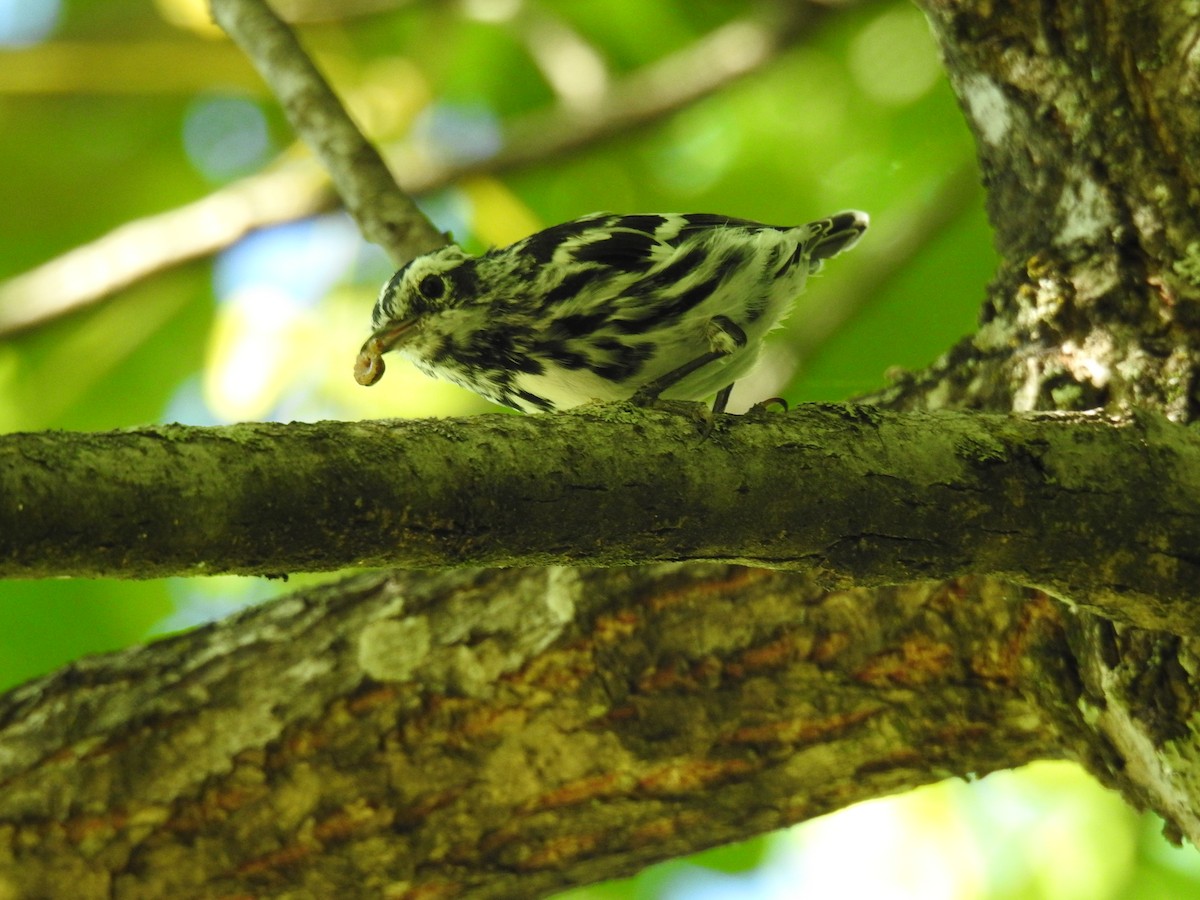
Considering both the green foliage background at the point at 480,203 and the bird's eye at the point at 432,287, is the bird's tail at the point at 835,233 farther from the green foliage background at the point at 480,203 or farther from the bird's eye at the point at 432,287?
the bird's eye at the point at 432,287

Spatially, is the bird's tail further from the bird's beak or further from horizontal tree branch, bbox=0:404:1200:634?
horizontal tree branch, bbox=0:404:1200:634

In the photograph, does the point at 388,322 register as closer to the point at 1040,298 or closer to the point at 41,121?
Answer: the point at 1040,298

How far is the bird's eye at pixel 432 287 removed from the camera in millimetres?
4273

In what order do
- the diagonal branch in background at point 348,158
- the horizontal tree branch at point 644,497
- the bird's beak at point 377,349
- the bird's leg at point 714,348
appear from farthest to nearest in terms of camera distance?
the diagonal branch in background at point 348,158
the bird's beak at point 377,349
the bird's leg at point 714,348
the horizontal tree branch at point 644,497

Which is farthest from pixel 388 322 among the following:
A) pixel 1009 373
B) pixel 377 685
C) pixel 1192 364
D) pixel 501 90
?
pixel 501 90

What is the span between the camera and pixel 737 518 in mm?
2477

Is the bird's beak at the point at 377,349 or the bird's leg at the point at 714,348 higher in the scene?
the bird's beak at the point at 377,349

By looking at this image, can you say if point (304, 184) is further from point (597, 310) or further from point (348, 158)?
point (597, 310)

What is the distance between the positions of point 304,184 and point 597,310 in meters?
2.62

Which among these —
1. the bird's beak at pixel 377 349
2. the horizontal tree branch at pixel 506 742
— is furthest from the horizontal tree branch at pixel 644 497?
the bird's beak at pixel 377 349

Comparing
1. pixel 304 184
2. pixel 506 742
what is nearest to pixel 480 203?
pixel 304 184

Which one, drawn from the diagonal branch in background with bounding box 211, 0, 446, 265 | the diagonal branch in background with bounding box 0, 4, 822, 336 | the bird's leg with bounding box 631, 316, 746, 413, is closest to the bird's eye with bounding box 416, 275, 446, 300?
the diagonal branch in background with bounding box 211, 0, 446, 265

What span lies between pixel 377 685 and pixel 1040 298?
7.11 feet

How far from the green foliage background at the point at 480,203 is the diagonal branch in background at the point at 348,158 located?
1.63 m
